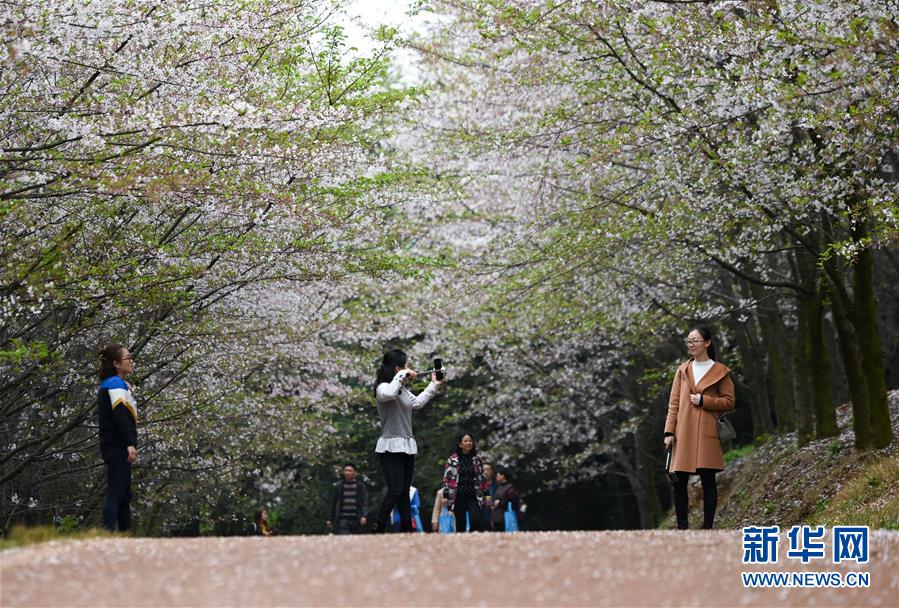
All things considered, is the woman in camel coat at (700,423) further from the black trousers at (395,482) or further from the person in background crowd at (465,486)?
the person in background crowd at (465,486)

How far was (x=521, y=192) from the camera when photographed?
1973 centimetres

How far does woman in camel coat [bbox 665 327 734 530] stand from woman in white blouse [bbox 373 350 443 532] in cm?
220

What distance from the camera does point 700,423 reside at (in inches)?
396

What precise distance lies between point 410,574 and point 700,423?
4389 millimetres

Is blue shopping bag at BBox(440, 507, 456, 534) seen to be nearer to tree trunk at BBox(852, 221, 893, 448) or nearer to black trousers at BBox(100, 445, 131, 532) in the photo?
tree trunk at BBox(852, 221, 893, 448)

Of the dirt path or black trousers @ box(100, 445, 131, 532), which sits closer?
the dirt path

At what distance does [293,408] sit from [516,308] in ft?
13.9

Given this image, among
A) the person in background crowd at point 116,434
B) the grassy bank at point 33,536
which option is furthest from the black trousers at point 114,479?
the grassy bank at point 33,536

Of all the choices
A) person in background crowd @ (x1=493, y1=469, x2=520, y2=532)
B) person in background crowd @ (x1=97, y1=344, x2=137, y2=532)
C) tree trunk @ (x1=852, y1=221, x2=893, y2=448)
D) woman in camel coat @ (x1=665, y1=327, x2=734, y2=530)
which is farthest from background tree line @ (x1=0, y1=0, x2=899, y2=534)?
person in background crowd @ (x1=493, y1=469, x2=520, y2=532)

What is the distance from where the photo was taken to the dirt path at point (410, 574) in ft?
19.5

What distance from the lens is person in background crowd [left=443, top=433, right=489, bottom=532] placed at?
1191 cm

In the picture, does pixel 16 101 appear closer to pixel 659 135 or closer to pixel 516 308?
pixel 659 135

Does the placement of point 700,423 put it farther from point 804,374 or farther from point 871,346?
point 804,374

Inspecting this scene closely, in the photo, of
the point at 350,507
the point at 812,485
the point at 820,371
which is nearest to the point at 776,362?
the point at 820,371
